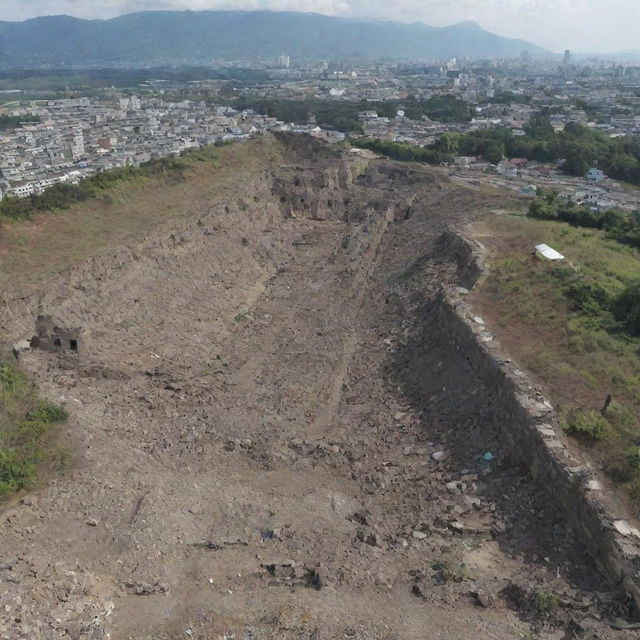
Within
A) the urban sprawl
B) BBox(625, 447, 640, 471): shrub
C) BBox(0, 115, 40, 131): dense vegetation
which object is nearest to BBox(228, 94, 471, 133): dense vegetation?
the urban sprawl

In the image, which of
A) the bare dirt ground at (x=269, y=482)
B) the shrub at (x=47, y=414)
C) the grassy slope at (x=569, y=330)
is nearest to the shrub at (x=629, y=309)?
the grassy slope at (x=569, y=330)

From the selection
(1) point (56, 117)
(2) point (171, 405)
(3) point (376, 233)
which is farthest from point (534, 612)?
(1) point (56, 117)

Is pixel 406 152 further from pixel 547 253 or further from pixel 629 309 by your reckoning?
pixel 629 309

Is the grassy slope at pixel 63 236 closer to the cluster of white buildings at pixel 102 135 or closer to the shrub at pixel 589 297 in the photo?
the cluster of white buildings at pixel 102 135

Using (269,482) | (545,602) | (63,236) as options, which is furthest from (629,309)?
(63,236)

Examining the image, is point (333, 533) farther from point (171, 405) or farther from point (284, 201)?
point (284, 201)

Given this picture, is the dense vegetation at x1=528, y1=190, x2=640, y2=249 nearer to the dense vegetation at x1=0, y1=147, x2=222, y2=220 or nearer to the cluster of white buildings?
the dense vegetation at x1=0, y1=147, x2=222, y2=220
